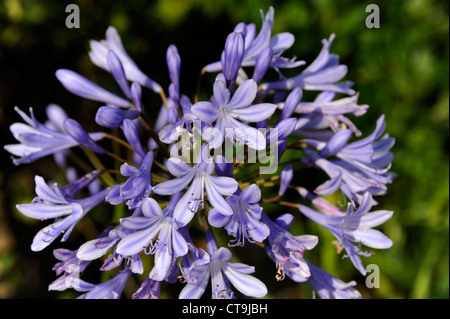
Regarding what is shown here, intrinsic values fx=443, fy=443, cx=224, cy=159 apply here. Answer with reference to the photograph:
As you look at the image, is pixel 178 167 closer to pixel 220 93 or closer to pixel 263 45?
pixel 220 93

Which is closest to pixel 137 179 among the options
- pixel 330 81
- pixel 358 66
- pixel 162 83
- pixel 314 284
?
pixel 314 284

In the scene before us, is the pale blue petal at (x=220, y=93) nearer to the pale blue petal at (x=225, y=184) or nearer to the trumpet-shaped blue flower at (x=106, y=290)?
the pale blue petal at (x=225, y=184)

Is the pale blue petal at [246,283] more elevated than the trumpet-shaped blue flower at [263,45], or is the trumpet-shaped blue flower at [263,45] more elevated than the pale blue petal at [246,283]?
the trumpet-shaped blue flower at [263,45]

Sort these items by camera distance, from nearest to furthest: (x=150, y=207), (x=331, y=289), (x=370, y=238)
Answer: (x=150, y=207) → (x=370, y=238) → (x=331, y=289)

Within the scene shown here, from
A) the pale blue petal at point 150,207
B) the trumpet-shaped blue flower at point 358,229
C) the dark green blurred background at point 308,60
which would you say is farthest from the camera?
the dark green blurred background at point 308,60

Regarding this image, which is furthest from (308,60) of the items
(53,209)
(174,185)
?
(53,209)

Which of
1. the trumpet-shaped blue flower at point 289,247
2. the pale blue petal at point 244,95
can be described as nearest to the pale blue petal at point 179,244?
the trumpet-shaped blue flower at point 289,247
